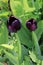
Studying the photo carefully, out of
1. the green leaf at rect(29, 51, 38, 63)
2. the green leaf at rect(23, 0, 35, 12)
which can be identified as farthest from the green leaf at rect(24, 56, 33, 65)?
the green leaf at rect(23, 0, 35, 12)

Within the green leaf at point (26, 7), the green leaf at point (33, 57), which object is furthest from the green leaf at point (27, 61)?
the green leaf at point (26, 7)

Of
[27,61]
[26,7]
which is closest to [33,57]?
[27,61]

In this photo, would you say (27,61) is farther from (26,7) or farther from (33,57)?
(26,7)

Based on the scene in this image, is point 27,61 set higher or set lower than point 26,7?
lower

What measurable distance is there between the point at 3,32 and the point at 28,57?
89 mm

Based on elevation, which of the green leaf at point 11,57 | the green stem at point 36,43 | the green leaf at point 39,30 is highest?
the green leaf at point 39,30

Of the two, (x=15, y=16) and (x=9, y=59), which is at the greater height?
(x=15, y=16)

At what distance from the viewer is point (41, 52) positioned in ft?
1.78

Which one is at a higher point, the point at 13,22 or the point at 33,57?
the point at 13,22

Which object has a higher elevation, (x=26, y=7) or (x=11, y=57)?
(x=26, y=7)

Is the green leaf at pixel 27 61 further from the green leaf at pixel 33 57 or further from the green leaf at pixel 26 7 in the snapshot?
the green leaf at pixel 26 7

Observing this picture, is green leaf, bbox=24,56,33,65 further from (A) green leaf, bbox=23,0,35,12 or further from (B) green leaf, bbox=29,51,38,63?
(A) green leaf, bbox=23,0,35,12

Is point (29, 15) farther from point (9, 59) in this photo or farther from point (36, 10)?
point (9, 59)

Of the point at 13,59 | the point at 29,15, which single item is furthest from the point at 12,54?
the point at 29,15
